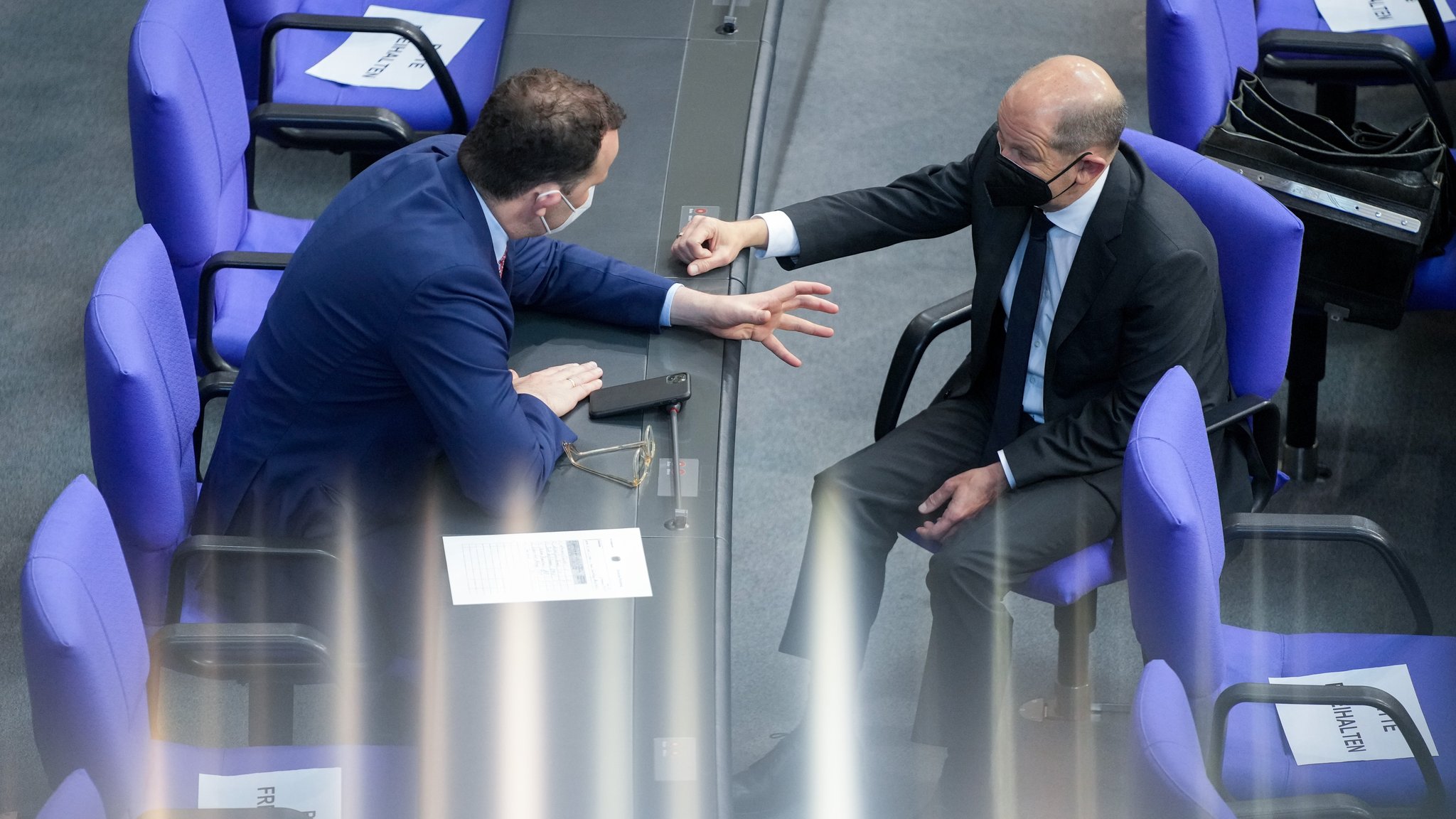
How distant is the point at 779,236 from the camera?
9.44 feet

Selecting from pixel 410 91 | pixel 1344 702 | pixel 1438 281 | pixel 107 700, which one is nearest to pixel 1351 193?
pixel 1438 281

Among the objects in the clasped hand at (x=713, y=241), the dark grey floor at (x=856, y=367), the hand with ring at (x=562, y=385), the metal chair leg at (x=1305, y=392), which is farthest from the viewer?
the metal chair leg at (x=1305, y=392)

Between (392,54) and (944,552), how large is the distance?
1923mm

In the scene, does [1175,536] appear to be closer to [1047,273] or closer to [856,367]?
[1047,273]

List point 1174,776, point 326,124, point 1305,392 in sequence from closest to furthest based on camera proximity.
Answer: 1. point 1174,776
2. point 326,124
3. point 1305,392

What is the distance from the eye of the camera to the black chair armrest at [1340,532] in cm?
234

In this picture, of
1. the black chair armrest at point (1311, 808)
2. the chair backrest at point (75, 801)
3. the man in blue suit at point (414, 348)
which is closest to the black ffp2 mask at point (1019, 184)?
the man in blue suit at point (414, 348)

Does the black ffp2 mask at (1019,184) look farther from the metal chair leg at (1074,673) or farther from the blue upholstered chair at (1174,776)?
the blue upholstered chair at (1174,776)

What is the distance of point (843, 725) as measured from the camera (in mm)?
2820

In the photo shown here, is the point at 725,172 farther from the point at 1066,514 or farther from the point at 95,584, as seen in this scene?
the point at 95,584

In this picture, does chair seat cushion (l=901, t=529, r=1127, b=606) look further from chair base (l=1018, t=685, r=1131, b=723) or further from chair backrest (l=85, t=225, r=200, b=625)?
chair backrest (l=85, t=225, r=200, b=625)

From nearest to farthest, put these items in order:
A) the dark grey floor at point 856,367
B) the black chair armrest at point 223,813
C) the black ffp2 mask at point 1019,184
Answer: the black chair armrest at point 223,813, the black ffp2 mask at point 1019,184, the dark grey floor at point 856,367

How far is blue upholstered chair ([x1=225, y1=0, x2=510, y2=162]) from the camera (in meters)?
3.27

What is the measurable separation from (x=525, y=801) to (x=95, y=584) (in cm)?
59
